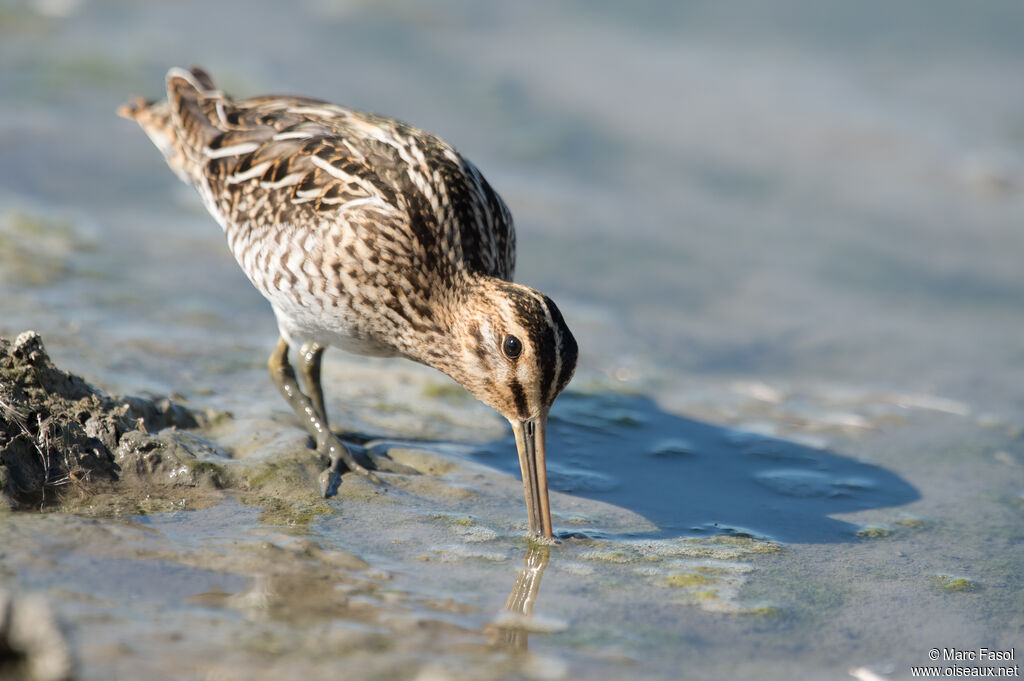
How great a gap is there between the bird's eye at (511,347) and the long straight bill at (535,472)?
A: 1.18 feet

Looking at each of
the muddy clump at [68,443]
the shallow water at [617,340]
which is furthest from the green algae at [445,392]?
the muddy clump at [68,443]

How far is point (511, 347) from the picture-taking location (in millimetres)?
5754

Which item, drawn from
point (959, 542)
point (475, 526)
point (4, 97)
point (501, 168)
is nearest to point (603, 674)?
point (475, 526)

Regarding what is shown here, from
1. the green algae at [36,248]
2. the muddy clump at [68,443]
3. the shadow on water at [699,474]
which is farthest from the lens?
the green algae at [36,248]

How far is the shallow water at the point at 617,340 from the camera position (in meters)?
4.68

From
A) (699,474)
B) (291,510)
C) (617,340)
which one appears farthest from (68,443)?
(617,340)

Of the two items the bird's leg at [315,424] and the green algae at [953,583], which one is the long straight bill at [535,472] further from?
the green algae at [953,583]

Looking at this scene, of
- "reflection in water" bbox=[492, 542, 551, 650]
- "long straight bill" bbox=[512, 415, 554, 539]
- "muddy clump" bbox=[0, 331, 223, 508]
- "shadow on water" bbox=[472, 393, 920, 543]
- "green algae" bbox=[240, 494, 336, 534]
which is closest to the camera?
"reflection in water" bbox=[492, 542, 551, 650]

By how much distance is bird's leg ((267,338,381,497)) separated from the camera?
5945 millimetres

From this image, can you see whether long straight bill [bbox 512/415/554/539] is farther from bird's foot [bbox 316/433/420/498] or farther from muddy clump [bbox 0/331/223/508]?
muddy clump [bbox 0/331/223/508]

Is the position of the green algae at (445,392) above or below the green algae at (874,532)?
above

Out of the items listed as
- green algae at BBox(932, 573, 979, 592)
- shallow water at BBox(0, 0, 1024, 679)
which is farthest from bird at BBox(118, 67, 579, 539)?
green algae at BBox(932, 573, 979, 592)

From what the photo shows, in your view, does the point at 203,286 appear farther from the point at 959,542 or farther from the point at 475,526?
the point at 959,542

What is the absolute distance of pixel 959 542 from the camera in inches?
236
